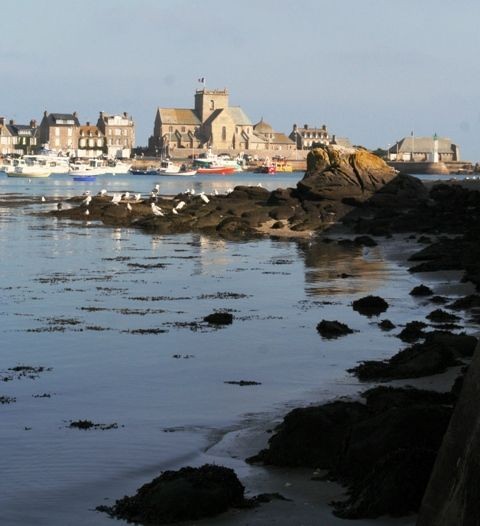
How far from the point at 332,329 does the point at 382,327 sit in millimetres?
897

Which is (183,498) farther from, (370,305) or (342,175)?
(342,175)

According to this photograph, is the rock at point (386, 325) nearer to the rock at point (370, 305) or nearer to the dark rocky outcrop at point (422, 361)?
the rock at point (370, 305)

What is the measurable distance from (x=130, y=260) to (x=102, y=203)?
85.4ft

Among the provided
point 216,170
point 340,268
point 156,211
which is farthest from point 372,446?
point 216,170

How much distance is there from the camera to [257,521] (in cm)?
672

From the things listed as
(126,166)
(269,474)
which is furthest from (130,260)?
(126,166)

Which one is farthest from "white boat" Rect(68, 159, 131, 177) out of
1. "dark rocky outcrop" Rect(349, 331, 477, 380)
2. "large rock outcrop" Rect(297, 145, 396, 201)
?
"dark rocky outcrop" Rect(349, 331, 477, 380)

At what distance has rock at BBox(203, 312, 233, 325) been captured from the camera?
1636 cm

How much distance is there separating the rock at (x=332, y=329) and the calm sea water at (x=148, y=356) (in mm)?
337

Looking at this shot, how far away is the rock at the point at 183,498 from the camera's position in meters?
6.81

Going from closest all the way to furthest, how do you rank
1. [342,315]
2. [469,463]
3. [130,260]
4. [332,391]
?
[469,463], [332,391], [342,315], [130,260]

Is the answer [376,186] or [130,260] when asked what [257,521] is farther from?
[376,186]

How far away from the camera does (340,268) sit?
25.8 meters

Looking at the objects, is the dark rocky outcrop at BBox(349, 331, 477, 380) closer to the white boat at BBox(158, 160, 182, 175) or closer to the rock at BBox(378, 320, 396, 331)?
the rock at BBox(378, 320, 396, 331)
